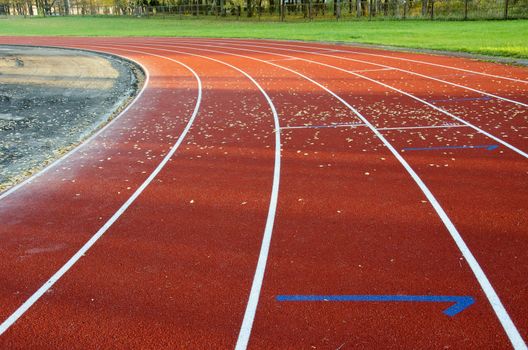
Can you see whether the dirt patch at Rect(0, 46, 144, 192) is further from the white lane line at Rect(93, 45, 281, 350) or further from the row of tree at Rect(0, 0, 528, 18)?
the row of tree at Rect(0, 0, 528, 18)

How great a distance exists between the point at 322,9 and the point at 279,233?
45.8m

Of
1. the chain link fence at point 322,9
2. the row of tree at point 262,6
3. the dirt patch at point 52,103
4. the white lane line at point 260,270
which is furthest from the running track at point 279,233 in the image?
the row of tree at point 262,6

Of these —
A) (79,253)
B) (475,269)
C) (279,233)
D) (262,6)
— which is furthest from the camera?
(262,6)

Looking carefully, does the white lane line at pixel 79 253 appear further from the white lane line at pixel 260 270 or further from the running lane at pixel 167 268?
the white lane line at pixel 260 270

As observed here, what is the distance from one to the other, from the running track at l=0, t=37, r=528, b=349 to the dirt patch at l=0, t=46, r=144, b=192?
2.13 ft

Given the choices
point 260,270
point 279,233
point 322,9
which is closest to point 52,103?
point 279,233

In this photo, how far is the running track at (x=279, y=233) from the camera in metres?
3.62

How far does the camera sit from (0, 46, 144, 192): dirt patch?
841cm

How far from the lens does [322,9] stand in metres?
47.5

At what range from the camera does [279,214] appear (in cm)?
552

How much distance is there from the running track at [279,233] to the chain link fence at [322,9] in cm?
2870

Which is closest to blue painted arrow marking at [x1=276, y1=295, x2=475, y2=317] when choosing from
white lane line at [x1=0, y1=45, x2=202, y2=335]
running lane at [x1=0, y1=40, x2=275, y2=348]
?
running lane at [x1=0, y1=40, x2=275, y2=348]

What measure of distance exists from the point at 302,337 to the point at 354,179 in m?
3.34

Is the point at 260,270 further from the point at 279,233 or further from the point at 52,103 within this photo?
the point at 52,103
